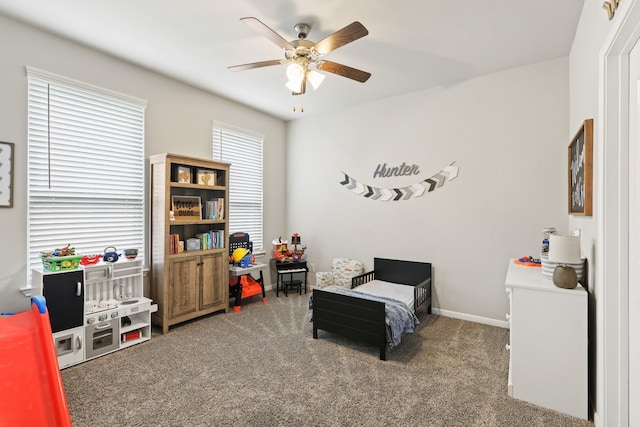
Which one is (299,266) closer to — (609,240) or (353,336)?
(353,336)

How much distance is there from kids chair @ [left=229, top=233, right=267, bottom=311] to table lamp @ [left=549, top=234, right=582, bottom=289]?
330 centimetres

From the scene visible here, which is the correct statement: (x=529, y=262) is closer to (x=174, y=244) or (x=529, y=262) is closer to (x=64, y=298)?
(x=174, y=244)

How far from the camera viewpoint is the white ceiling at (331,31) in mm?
2377

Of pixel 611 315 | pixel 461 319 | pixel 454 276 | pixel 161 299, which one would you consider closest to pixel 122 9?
pixel 161 299

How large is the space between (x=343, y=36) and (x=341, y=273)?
3.16 meters

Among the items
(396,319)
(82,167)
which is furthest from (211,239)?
(396,319)

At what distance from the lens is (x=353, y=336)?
9.59 ft

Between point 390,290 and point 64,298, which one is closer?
point 64,298

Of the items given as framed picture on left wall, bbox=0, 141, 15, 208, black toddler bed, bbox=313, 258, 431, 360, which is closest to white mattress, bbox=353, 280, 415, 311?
black toddler bed, bbox=313, 258, 431, 360

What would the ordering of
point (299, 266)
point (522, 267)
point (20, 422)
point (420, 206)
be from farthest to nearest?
point (299, 266) < point (420, 206) < point (522, 267) < point (20, 422)

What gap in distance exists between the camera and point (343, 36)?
2174 millimetres

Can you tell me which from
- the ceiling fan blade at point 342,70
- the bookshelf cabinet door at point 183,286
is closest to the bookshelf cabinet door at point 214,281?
the bookshelf cabinet door at point 183,286

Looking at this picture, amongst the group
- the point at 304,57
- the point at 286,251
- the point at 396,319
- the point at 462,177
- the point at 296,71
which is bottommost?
the point at 396,319

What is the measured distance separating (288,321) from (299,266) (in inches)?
47.5
